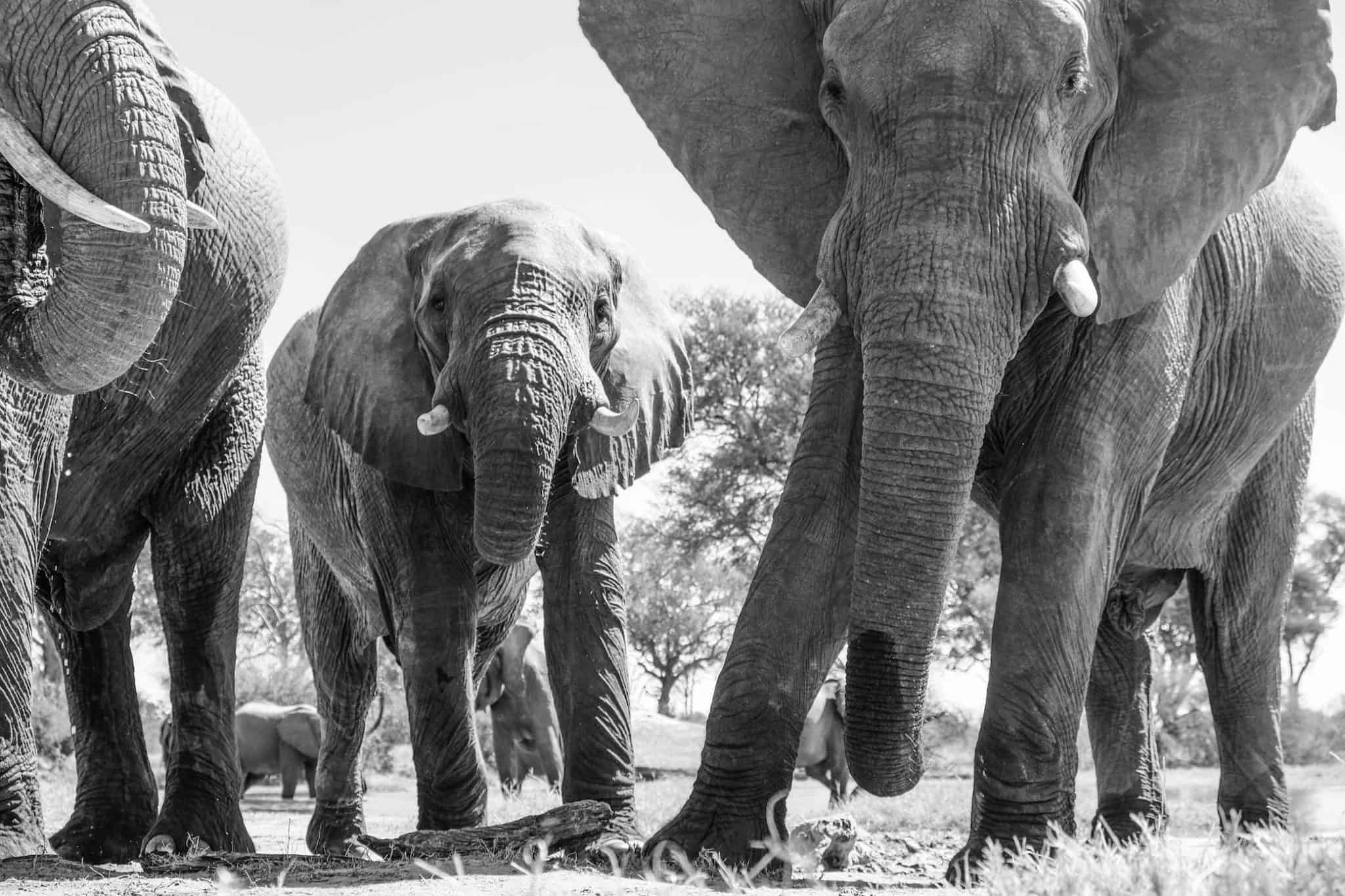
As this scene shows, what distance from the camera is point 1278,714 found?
293 inches

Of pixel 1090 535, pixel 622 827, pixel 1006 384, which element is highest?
pixel 1006 384

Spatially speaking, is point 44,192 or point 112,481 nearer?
point 44,192

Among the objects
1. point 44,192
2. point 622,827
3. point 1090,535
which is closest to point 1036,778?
point 1090,535

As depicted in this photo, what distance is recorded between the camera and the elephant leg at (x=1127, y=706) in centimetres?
749

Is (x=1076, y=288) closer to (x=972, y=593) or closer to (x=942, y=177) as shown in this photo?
(x=942, y=177)

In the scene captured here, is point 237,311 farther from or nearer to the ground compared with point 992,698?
farther from the ground

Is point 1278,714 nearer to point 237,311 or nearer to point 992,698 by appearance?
point 992,698

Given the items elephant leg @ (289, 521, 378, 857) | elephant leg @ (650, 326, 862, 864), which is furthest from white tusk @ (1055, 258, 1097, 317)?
elephant leg @ (289, 521, 378, 857)

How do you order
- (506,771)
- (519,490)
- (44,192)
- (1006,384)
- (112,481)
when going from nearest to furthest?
(44,192)
(1006,384)
(519,490)
(112,481)
(506,771)

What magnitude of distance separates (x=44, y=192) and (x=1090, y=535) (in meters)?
2.78

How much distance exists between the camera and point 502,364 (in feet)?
19.3

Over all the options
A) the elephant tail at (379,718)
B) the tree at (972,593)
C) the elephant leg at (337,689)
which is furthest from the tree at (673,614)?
the elephant leg at (337,689)

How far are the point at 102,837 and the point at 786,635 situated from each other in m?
3.19

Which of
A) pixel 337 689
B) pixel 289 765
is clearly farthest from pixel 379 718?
pixel 337 689
